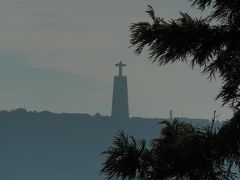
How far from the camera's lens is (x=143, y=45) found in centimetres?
716

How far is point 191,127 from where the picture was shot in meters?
7.40

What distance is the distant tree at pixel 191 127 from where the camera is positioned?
23.1 feet

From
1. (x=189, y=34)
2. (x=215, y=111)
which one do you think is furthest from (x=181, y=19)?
(x=215, y=111)

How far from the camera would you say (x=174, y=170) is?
Result: 23.4 feet

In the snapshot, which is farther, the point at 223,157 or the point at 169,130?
the point at 169,130

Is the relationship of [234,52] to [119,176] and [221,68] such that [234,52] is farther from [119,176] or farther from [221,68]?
[119,176]

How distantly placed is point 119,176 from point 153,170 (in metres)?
0.31

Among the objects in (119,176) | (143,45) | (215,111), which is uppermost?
(143,45)

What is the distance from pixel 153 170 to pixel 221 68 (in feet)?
3.13

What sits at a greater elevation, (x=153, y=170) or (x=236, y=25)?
(x=236, y=25)

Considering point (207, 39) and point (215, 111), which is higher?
point (207, 39)

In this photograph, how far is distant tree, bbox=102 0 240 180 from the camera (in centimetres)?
705

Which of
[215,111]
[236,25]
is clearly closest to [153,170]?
[215,111]

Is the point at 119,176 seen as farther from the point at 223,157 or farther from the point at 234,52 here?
the point at 234,52
